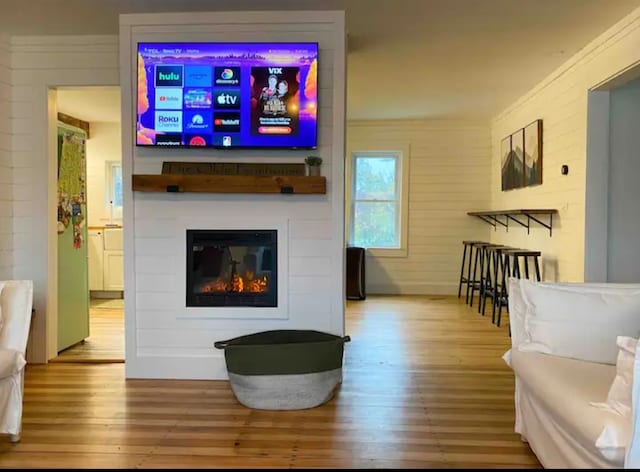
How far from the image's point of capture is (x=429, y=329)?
5.27 m

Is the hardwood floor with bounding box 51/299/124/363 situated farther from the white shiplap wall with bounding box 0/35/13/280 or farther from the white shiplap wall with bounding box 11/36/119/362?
the white shiplap wall with bounding box 0/35/13/280

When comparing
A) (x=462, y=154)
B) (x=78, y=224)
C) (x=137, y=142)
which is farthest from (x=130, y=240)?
(x=462, y=154)

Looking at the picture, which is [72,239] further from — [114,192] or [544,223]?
[544,223]

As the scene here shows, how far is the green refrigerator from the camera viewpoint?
438 centimetres

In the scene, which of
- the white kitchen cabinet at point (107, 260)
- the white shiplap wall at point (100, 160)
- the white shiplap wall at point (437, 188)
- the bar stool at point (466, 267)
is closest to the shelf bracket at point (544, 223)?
the bar stool at point (466, 267)

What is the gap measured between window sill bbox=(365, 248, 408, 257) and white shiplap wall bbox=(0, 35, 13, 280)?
4783mm

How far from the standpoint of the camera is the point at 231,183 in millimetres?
3480

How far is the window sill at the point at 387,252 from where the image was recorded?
7.67 metres

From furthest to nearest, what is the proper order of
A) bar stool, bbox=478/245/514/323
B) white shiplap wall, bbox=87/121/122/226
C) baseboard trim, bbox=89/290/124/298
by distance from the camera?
1. white shiplap wall, bbox=87/121/122/226
2. baseboard trim, bbox=89/290/124/298
3. bar stool, bbox=478/245/514/323

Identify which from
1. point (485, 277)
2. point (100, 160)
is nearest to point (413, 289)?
point (485, 277)

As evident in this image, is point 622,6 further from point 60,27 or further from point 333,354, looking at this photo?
point 60,27

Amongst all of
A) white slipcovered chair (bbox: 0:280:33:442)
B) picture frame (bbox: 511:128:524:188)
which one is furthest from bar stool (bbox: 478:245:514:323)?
white slipcovered chair (bbox: 0:280:33:442)

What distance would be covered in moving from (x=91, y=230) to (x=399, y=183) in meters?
4.35

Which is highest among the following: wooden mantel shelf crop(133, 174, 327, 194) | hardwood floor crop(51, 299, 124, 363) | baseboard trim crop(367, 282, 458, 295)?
wooden mantel shelf crop(133, 174, 327, 194)
